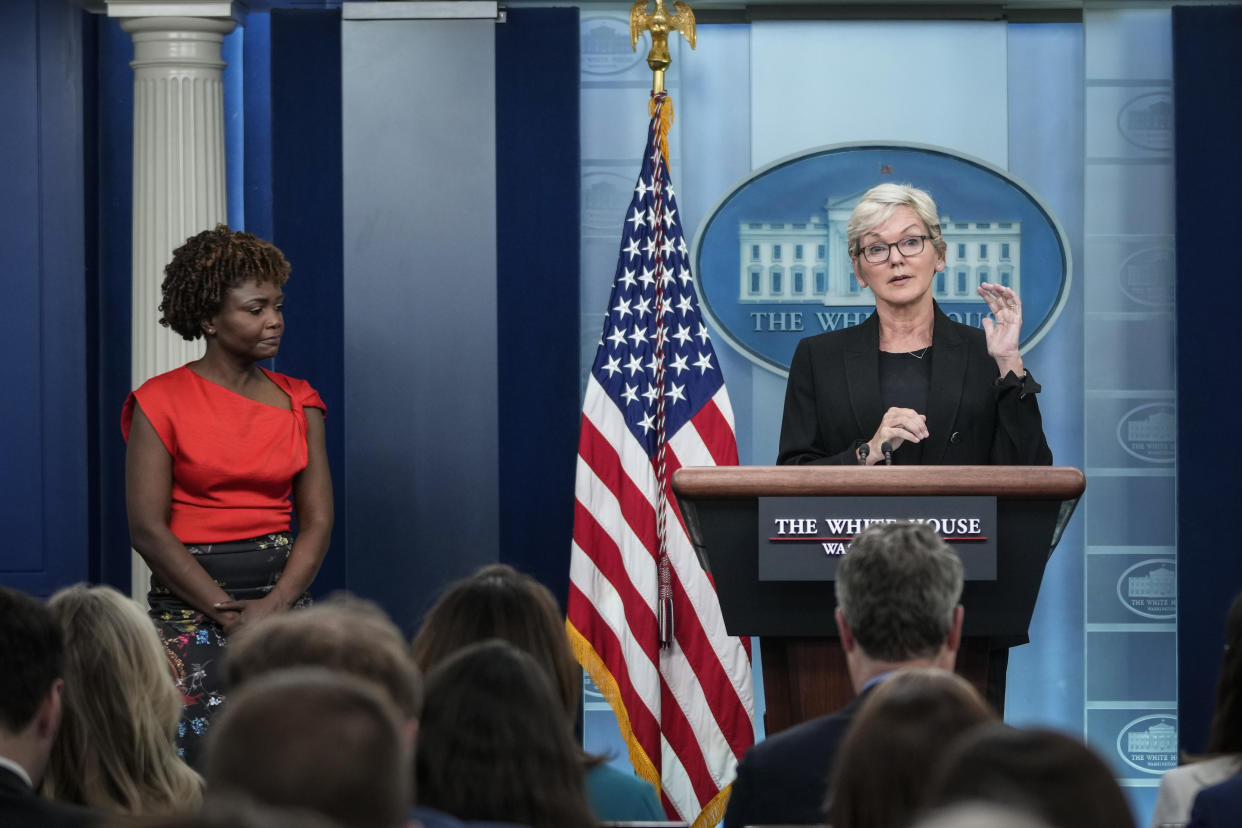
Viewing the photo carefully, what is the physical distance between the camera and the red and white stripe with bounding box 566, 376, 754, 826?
453cm

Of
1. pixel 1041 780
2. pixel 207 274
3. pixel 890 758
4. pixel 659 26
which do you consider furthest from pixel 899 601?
pixel 659 26

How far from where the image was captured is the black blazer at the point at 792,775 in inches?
84.8

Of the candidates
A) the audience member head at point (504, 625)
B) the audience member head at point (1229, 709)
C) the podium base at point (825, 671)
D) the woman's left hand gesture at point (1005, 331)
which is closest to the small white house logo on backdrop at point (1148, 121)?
the woman's left hand gesture at point (1005, 331)

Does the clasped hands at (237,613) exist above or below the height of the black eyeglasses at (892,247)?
below

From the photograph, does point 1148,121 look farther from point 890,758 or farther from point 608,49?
point 890,758

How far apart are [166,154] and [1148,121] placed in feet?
10.4

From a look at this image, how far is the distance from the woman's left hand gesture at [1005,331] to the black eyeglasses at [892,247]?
26cm

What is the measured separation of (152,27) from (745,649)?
2.66m

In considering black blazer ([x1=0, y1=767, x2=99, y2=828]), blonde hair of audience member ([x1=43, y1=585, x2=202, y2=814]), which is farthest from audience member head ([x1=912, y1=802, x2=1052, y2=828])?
blonde hair of audience member ([x1=43, y1=585, x2=202, y2=814])

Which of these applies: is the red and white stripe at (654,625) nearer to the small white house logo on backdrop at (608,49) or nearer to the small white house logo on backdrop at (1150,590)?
the small white house logo on backdrop at (608,49)

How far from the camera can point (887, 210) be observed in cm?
364

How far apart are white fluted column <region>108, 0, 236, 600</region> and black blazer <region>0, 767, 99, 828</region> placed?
317cm

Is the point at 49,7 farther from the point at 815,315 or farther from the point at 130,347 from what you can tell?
the point at 815,315

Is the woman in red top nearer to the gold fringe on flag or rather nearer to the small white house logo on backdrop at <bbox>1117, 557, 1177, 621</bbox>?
the gold fringe on flag
